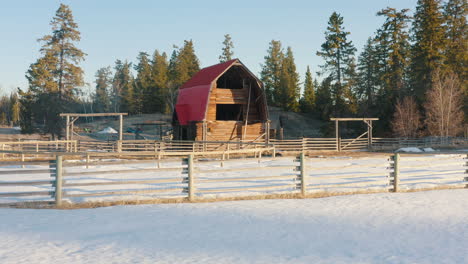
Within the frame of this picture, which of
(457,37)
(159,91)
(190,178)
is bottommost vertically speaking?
(190,178)

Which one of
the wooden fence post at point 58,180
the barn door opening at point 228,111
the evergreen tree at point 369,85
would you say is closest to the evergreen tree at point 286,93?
the evergreen tree at point 369,85

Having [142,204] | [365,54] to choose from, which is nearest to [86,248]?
[142,204]

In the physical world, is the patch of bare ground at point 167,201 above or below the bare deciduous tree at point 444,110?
below

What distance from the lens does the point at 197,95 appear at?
94.8 ft

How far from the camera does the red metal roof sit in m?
27.5

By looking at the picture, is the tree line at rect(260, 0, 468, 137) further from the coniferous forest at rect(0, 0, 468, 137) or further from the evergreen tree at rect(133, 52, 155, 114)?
the evergreen tree at rect(133, 52, 155, 114)

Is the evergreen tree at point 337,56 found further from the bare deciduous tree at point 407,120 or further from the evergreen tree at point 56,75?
the evergreen tree at point 56,75

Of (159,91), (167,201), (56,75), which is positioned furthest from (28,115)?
(167,201)

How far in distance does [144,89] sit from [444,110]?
176ft

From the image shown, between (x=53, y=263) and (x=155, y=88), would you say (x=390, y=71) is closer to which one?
(x=155, y=88)

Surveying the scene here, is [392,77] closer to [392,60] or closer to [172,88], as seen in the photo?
[392,60]

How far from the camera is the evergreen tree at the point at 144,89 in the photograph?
71.2 m

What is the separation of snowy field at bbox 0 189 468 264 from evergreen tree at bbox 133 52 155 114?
6459 cm

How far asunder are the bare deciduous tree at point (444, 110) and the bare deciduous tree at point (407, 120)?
1171mm
